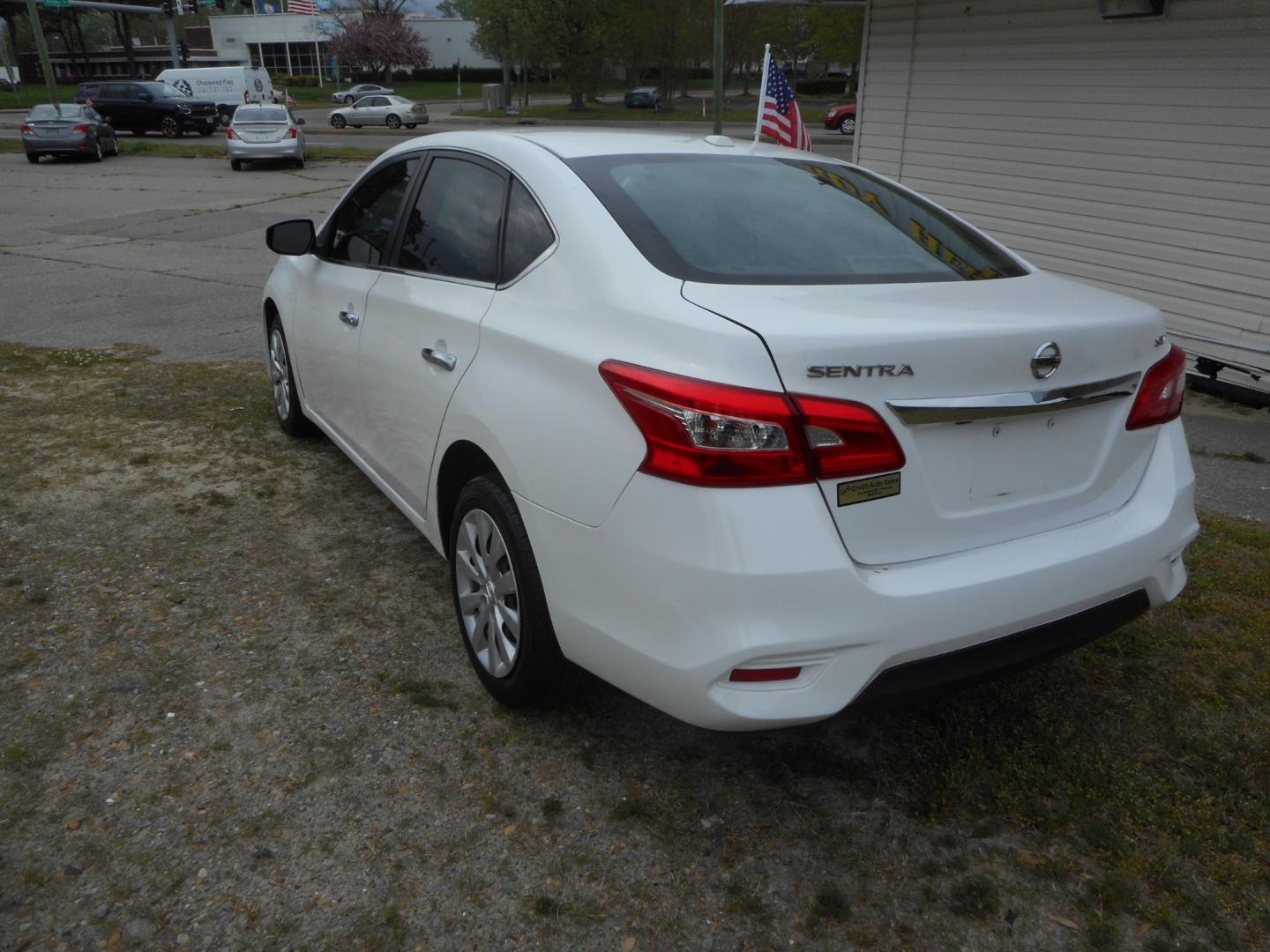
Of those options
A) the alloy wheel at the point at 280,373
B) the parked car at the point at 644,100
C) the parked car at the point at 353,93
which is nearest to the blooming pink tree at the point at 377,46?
the parked car at the point at 353,93

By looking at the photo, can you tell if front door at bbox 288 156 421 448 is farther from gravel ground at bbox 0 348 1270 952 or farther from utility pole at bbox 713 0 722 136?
utility pole at bbox 713 0 722 136

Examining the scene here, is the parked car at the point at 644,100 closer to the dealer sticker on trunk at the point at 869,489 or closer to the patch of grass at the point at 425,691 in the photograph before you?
the patch of grass at the point at 425,691

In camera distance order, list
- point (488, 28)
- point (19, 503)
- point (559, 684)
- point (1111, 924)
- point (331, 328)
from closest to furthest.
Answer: point (1111, 924), point (559, 684), point (331, 328), point (19, 503), point (488, 28)

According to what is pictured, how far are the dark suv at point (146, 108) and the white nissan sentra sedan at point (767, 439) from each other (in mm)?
34011

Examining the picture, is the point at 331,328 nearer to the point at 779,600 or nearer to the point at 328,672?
the point at 328,672

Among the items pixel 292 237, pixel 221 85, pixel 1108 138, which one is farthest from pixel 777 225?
pixel 221 85

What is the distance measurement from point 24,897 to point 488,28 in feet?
164

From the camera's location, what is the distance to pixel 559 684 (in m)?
2.97

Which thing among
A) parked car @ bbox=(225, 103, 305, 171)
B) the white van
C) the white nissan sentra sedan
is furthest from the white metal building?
the white nissan sentra sedan

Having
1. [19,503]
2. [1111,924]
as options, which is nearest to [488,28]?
[19,503]

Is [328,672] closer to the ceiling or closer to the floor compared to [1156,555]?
closer to the floor

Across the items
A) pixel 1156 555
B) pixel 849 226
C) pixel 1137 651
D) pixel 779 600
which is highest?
pixel 849 226

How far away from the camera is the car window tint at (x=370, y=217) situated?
12.7ft

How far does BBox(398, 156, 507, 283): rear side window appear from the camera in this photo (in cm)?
317
